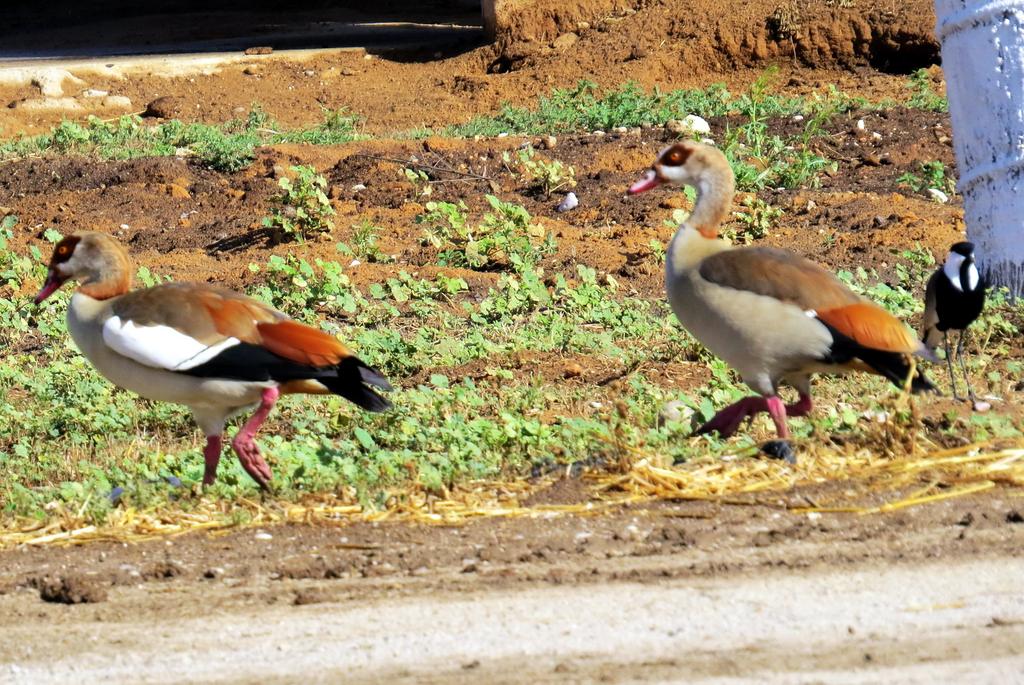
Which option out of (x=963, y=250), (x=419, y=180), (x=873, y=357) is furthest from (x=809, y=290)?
(x=419, y=180)

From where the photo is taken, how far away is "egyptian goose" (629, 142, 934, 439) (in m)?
6.08

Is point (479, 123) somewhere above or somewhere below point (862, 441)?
below

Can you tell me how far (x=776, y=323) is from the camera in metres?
6.13

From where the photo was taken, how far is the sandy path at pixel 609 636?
3.99 metres

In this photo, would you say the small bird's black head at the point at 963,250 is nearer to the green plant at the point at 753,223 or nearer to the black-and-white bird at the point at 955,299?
the black-and-white bird at the point at 955,299

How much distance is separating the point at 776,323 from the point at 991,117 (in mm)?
2884

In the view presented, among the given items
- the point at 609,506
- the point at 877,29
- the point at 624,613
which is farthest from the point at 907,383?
the point at 877,29

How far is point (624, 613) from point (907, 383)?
201cm

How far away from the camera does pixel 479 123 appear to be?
49.3 feet

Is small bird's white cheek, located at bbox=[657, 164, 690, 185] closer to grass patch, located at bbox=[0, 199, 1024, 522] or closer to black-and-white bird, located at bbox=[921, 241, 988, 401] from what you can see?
grass patch, located at bbox=[0, 199, 1024, 522]

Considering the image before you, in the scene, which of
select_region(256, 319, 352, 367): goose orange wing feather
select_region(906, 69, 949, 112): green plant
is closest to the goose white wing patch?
select_region(256, 319, 352, 367): goose orange wing feather

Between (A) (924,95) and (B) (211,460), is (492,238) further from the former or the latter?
(A) (924,95)

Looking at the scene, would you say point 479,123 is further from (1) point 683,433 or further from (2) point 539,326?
(1) point 683,433

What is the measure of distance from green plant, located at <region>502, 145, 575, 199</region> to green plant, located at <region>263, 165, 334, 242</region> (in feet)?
5.14
